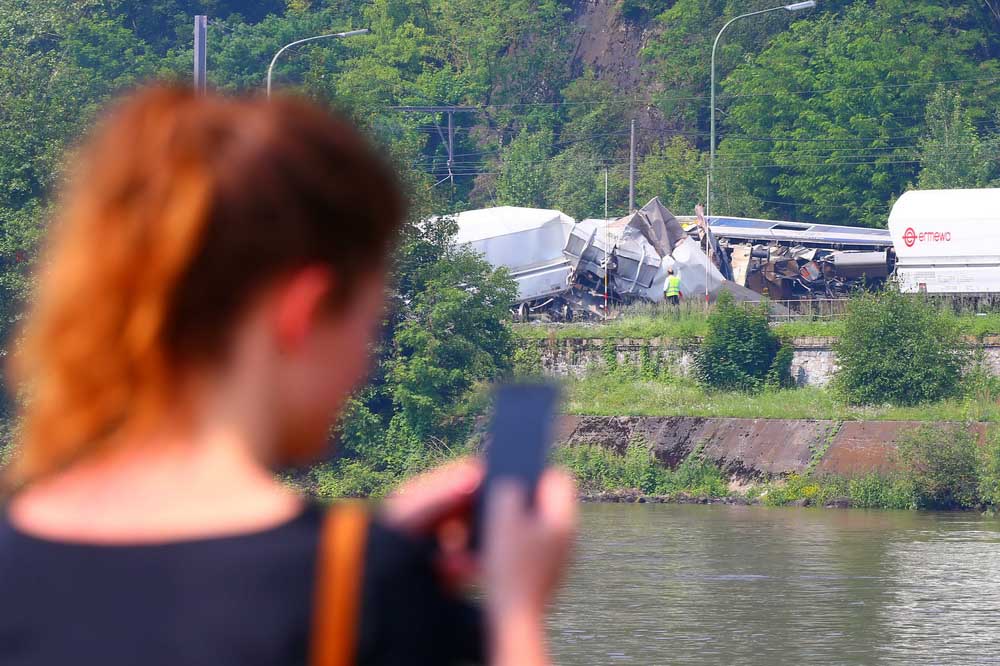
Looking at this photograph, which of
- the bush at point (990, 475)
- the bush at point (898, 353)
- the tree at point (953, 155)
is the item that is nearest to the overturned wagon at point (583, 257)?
the bush at point (898, 353)

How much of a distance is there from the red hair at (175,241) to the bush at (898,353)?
41.7m

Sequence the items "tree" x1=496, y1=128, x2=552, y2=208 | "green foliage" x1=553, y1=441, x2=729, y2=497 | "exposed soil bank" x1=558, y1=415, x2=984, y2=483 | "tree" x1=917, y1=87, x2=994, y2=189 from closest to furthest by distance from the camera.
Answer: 1. "exposed soil bank" x1=558, y1=415, x2=984, y2=483
2. "green foliage" x1=553, y1=441, x2=729, y2=497
3. "tree" x1=917, y1=87, x2=994, y2=189
4. "tree" x1=496, y1=128, x2=552, y2=208

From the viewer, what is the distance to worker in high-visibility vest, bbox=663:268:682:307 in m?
48.2

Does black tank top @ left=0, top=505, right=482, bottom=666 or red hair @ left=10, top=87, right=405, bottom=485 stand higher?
red hair @ left=10, top=87, right=405, bottom=485

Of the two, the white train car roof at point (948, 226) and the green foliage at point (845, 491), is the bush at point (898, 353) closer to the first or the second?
the white train car roof at point (948, 226)

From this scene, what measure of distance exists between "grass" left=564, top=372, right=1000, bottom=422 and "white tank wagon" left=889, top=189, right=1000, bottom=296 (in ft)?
16.9

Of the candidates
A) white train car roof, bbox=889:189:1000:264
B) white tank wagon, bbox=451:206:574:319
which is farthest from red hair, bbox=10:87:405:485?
white tank wagon, bbox=451:206:574:319

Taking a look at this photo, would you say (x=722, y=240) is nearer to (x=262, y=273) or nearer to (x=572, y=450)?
(x=572, y=450)

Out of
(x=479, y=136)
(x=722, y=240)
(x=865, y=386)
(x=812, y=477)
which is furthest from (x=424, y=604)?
(x=479, y=136)

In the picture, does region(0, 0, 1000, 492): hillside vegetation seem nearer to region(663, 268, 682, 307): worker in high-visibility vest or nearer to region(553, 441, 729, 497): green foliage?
region(553, 441, 729, 497): green foliage

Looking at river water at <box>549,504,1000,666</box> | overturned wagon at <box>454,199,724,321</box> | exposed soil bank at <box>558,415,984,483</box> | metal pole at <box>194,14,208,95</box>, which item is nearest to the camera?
river water at <box>549,504,1000,666</box>

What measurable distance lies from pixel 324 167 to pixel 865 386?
4191cm

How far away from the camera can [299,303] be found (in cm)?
133

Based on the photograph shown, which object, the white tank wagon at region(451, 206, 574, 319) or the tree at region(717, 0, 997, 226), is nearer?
the white tank wagon at region(451, 206, 574, 319)
